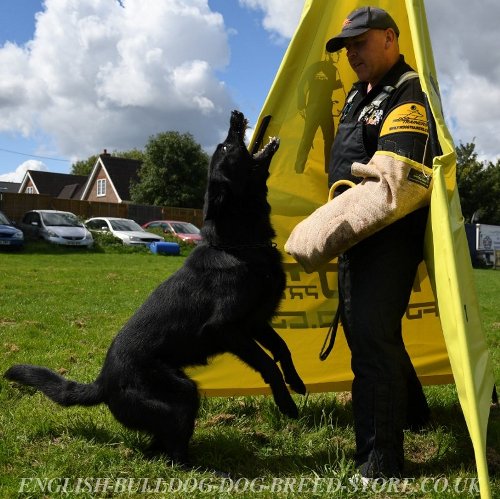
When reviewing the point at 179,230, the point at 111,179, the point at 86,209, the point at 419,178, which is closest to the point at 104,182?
the point at 111,179

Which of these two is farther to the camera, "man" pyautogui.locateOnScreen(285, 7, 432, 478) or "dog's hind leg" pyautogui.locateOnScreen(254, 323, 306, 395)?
"dog's hind leg" pyautogui.locateOnScreen(254, 323, 306, 395)

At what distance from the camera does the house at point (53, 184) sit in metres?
53.9

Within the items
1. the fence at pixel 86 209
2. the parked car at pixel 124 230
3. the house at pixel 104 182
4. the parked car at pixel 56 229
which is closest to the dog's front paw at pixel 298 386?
the parked car at pixel 56 229

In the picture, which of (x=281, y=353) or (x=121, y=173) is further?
(x=121, y=173)

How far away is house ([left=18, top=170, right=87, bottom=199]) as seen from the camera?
53.9 m

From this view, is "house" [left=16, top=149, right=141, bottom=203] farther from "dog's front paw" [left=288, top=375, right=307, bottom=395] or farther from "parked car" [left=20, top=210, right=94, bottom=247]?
"dog's front paw" [left=288, top=375, right=307, bottom=395]

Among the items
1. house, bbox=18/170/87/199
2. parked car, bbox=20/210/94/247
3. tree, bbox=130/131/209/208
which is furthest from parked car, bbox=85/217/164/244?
house, bbox=18/170/87/199

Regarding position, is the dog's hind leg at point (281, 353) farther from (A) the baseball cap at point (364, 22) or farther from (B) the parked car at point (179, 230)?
(B) the parked car at point (179, 230)

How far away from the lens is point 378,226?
2479 millimetres

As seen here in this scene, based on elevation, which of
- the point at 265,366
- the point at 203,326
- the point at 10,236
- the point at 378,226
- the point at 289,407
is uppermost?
the point at 10,236

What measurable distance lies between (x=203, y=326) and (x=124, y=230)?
19409 mm

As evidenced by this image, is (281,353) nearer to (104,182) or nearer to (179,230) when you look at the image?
(179,230)

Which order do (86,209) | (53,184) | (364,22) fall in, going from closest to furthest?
1. (364,22)
2. (86,209)
3. (53,184)

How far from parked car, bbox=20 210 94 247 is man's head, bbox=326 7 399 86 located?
58.1 ft
